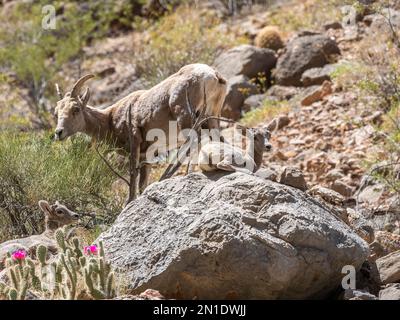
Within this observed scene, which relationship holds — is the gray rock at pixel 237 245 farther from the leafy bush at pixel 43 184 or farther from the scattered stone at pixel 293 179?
the leafy bush at pixel 43 184

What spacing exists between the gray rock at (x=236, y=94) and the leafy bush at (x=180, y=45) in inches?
57.6

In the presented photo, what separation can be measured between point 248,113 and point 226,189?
34.7 feet

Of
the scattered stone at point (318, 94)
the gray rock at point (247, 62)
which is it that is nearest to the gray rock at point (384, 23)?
the scattered stone at point (318, 94)

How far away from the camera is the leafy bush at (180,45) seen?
19.3m

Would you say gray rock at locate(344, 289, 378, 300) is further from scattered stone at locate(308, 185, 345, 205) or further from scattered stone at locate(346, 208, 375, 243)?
scattered stone at locate(308, 185, 345, 205)

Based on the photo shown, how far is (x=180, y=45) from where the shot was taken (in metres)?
20.0

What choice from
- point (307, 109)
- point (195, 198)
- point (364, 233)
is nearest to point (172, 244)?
point (195, 198)

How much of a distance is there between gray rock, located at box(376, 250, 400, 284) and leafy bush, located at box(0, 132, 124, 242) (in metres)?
3.35

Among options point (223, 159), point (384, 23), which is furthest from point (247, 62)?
point (223, 159)

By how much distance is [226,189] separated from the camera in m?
6.83

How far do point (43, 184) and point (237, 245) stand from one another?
3985 mm

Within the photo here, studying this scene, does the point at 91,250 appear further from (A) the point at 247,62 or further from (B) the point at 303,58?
(A) the point at 247,62

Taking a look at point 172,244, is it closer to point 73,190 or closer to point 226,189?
point 226,189

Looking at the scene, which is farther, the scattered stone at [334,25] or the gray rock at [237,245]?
the scattered stone at [334,25]
